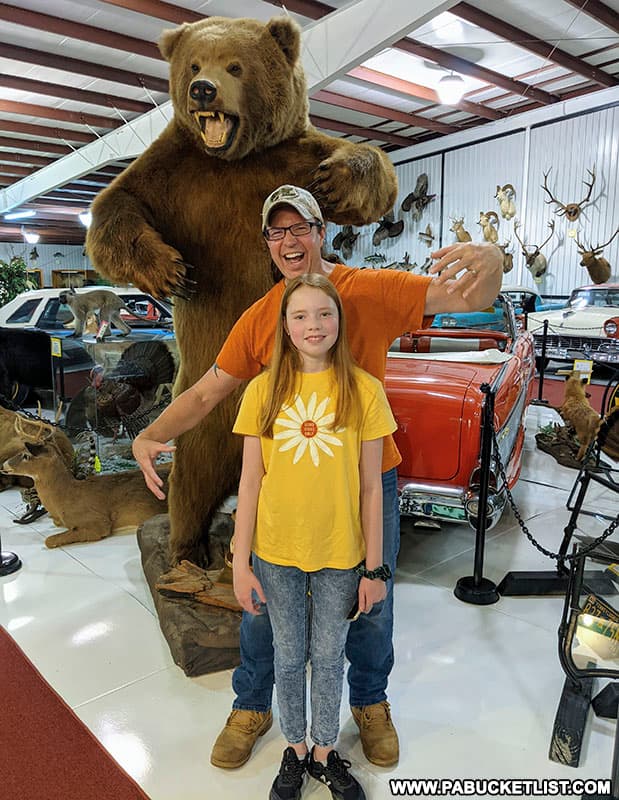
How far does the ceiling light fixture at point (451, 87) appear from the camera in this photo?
7191 mm

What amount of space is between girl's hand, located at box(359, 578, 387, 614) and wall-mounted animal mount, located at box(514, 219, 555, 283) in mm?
9716

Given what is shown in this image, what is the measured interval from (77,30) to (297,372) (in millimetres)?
6089

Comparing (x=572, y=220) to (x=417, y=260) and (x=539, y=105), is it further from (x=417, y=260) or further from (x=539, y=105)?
(x=417, y=260)

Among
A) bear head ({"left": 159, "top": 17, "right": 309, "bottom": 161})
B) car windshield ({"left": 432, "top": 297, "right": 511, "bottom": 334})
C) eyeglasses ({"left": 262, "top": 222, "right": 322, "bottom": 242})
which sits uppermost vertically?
bear head ({"left": 159, "top": 17, "right": 309, "bottom": 161})

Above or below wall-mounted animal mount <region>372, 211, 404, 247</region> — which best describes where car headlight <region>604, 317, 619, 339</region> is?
below

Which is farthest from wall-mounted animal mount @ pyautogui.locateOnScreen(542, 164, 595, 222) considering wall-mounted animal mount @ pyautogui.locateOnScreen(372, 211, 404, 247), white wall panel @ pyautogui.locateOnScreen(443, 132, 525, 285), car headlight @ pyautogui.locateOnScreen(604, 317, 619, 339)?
wall-mounted animal mount @ pyautogui.locateOnScreen(372, 211, 404, 247)

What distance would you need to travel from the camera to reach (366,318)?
182cm

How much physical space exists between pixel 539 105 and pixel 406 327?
1011cm

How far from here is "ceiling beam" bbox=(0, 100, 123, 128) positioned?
8484 mm

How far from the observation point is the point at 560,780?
Answer: 196 centimetres

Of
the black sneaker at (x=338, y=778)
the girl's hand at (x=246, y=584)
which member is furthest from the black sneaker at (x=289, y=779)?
the girl's hand at (x=246, y=584)

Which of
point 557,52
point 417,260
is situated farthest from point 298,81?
point 417,260

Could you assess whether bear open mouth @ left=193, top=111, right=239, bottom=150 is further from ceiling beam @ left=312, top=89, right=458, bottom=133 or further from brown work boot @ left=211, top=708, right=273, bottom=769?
ceiling beam @ left=312, top=89, right=458, bottom=133

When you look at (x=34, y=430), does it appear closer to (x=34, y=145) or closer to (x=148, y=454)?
(x=148, y=454)
